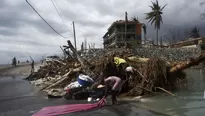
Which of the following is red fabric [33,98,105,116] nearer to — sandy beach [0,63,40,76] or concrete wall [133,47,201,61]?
concrete wall [133,47,201,61]

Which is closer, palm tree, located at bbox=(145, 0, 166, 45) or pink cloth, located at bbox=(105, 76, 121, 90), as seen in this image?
pink cloth, located at bbox=(105, 76, 121, 90)

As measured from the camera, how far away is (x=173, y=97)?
559 inches

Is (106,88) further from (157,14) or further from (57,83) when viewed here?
(157,14)

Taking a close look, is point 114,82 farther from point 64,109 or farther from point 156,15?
point 156,15

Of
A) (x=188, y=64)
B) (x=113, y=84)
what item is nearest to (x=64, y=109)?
(x=113, y=84)

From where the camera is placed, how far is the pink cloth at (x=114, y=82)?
11952 millimetres

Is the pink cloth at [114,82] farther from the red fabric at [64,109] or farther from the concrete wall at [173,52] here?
the concrete wall at [173,52]

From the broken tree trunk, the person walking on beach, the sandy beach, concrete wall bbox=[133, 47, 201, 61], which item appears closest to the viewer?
the person walking on beach

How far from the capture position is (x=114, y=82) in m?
Answer: 12.1

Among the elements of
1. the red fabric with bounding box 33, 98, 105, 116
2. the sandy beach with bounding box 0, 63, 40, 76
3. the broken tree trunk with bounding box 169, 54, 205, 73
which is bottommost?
the red fabric with bounding box 33, 98, 105, 116

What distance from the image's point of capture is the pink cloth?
11952 mm

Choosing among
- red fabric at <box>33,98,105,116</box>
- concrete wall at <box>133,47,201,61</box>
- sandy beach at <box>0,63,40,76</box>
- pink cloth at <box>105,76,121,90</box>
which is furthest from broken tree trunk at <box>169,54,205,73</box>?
sandy beach at <box>0,63,40,76</box>

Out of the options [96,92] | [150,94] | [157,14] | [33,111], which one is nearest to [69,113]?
[33,111]

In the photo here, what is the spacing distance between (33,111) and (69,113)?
1.98m
